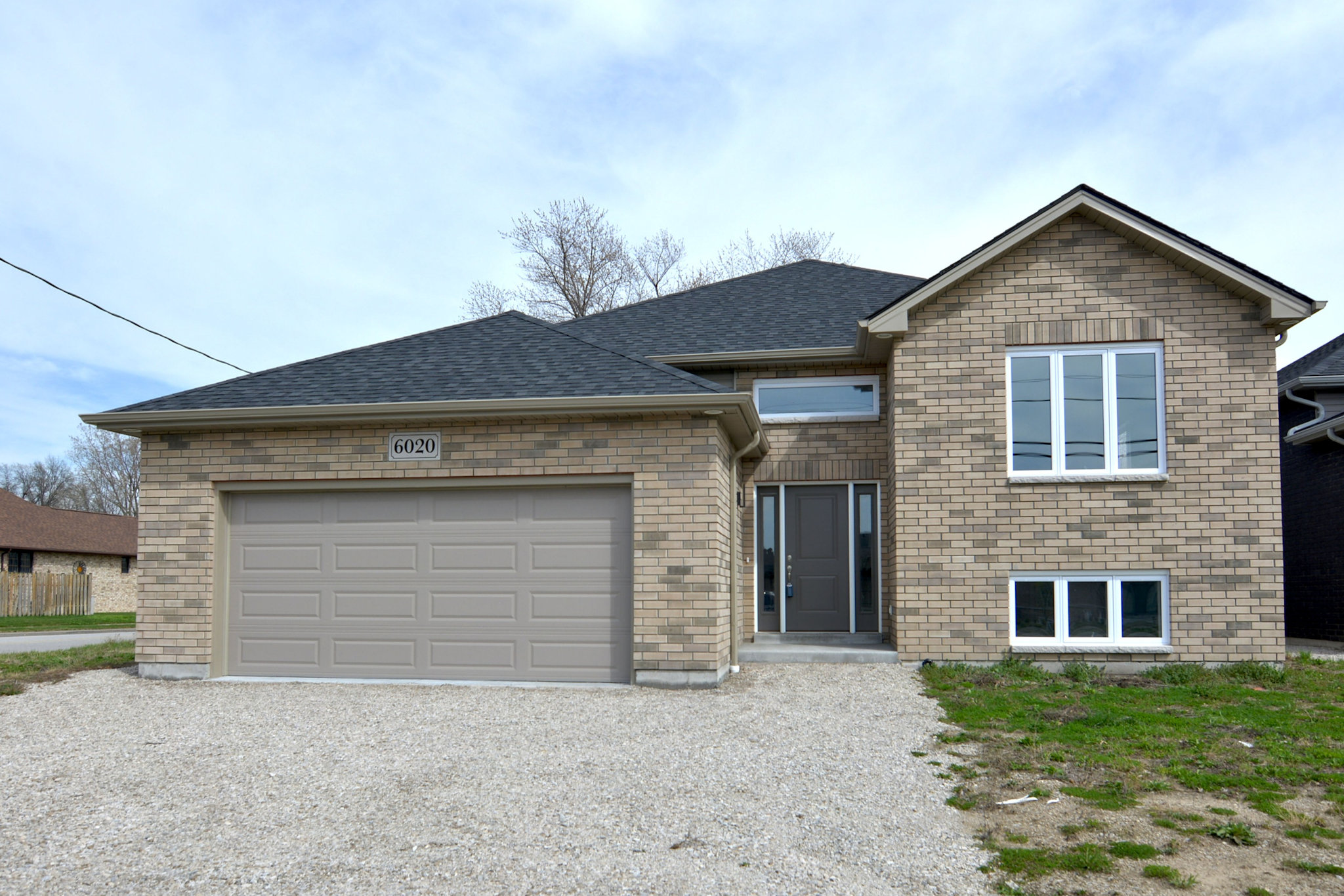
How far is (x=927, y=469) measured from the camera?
1039cm

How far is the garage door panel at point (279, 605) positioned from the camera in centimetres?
967

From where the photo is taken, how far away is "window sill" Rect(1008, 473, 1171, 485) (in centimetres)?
1000

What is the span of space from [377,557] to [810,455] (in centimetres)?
570

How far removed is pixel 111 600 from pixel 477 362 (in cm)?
3003

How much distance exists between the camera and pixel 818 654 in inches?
415

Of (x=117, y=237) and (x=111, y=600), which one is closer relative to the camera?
(x=117, y=237)

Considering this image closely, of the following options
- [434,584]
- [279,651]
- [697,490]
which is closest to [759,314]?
[697,490]

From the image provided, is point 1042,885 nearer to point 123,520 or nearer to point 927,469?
point 927,469

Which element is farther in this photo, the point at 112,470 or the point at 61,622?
the point at 112,470

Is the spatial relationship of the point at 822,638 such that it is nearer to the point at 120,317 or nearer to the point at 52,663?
the point at 52,663

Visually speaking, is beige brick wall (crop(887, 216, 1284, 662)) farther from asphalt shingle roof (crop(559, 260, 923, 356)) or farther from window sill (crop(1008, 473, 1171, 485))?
asphalt shingle roof (crop(559, 260, 923, 356))

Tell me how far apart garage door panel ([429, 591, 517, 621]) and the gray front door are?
14.3 feet

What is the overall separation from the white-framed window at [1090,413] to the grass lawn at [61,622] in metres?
20.7

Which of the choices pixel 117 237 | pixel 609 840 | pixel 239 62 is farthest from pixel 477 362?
pixel 117 237
